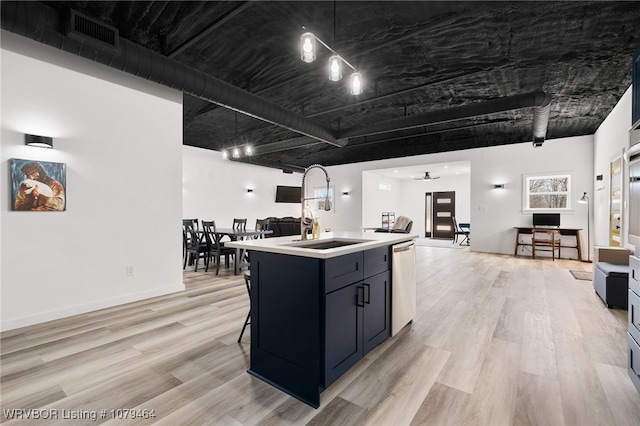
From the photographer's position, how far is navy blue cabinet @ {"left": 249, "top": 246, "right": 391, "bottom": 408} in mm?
1717

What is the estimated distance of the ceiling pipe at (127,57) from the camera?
7.71ft

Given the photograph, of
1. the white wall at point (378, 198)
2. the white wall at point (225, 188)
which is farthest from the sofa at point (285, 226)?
the white wall at point (378, 198)

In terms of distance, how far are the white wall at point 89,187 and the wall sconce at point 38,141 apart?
0.24ft

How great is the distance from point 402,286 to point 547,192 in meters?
6.79

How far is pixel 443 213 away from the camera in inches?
481

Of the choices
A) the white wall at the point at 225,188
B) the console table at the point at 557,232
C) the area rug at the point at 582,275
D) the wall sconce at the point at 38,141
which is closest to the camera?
the wall sconce at the point at 38,141

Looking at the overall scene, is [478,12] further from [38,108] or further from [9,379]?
[9,379]

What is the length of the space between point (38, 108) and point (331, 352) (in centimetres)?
383

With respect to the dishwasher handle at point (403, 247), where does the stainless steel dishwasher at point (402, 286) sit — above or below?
below

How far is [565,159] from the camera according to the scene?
692 centimetres

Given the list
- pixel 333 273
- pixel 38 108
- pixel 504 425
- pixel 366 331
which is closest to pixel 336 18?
pixel 333 273

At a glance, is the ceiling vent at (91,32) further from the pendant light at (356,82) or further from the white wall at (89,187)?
the pendant light at (356,82)

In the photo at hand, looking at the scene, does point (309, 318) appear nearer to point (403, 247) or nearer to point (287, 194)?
point (403, 247)

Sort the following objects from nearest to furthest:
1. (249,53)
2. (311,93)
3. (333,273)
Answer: (333,273), (249,53), (311,93)
